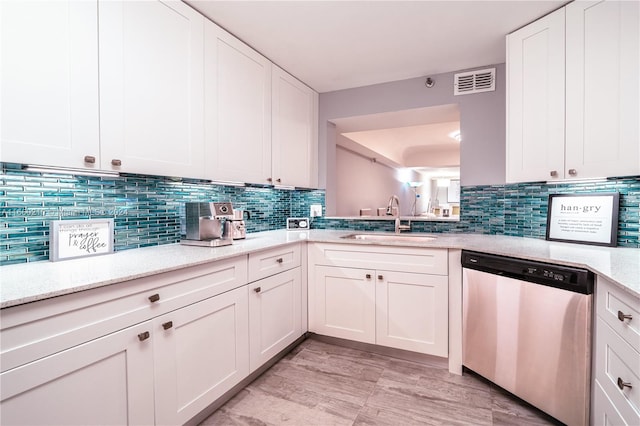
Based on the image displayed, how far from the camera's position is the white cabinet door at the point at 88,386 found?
930mm

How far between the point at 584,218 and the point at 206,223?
7.97 ft

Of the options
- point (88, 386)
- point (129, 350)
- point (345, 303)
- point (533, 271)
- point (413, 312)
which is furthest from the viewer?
point (345, 303)

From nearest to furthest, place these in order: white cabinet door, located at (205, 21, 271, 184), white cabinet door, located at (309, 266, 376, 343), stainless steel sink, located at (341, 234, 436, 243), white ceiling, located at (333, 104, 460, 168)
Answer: white cabinet door, located at (205, 21, 271, 184)
white cabinet door, located at (309, 266, 376, 343)
stainless steel sink, located at (341, 234, 436, 243)
white ceiling, located at (333, 104, 460, 168)

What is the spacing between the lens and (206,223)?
1.96m

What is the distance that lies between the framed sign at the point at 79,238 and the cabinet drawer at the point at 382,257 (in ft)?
4.59

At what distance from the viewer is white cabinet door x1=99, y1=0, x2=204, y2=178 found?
1.46 m

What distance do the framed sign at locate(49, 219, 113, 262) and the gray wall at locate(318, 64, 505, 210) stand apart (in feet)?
7.54

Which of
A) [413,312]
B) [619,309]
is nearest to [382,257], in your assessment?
[413,312]

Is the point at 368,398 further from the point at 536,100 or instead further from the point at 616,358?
the point at 536,100

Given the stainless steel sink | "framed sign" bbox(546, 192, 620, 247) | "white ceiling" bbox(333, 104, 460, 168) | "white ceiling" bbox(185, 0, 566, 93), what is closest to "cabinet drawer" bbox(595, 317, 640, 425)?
"framed sign" bbox(546, 192, 620, 247)

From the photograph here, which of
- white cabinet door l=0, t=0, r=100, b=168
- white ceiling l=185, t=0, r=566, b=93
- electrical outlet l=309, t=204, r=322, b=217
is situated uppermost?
white ceiling l=185, t=0, r=566, b=93

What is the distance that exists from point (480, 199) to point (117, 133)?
8.62 ft

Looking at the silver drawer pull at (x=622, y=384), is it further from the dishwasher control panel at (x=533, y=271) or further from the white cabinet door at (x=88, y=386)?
the white cabinet door at (x=88, y=386)

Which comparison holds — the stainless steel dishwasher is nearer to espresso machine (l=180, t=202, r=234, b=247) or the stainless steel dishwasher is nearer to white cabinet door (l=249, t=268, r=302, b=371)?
white cabinet door (l=249, t=268, r=302, b=371)
